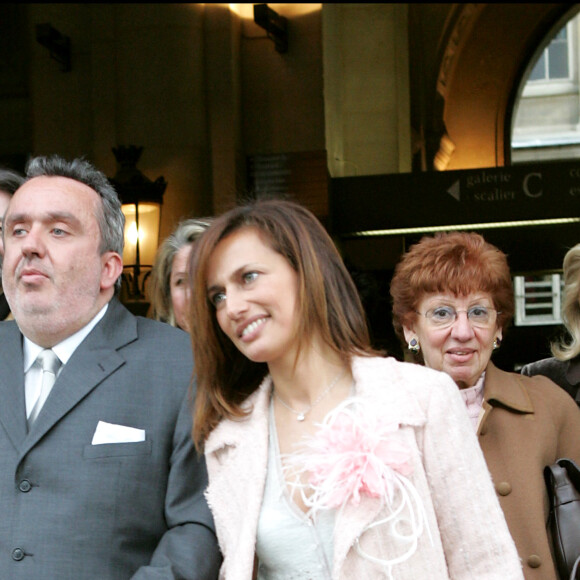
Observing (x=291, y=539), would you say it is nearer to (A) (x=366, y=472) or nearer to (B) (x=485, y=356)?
(A) (x=366, y=472)

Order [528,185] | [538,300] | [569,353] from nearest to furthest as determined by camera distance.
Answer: [569,353] < [528,185] < [538,300]

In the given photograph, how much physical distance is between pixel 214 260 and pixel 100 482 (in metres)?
0.64

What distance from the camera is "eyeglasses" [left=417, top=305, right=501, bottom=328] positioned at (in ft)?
11.1

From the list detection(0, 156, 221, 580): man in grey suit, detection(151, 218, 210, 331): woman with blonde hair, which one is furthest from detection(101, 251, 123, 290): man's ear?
detection(151, 218, 210, 331): woman with blonde hair

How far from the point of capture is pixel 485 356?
3.40 m

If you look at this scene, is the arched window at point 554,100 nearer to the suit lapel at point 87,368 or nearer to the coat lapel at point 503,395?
the coat lapel at point 503,395

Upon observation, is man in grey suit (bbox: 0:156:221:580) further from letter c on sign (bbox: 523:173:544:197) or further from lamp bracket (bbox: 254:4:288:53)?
letter c on sign (bbox: 523:173:544:197)

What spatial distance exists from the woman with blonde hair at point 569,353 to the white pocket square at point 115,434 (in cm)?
176

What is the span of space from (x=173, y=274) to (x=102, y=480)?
1.94m

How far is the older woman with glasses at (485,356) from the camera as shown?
3.21m

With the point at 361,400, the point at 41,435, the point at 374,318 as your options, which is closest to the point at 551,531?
the point at 361,400

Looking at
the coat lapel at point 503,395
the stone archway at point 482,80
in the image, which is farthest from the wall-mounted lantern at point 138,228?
the stone archway at point 482,80

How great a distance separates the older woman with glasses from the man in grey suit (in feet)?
2.87

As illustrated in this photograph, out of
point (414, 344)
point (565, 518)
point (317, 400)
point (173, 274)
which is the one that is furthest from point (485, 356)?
point (173, 274)
